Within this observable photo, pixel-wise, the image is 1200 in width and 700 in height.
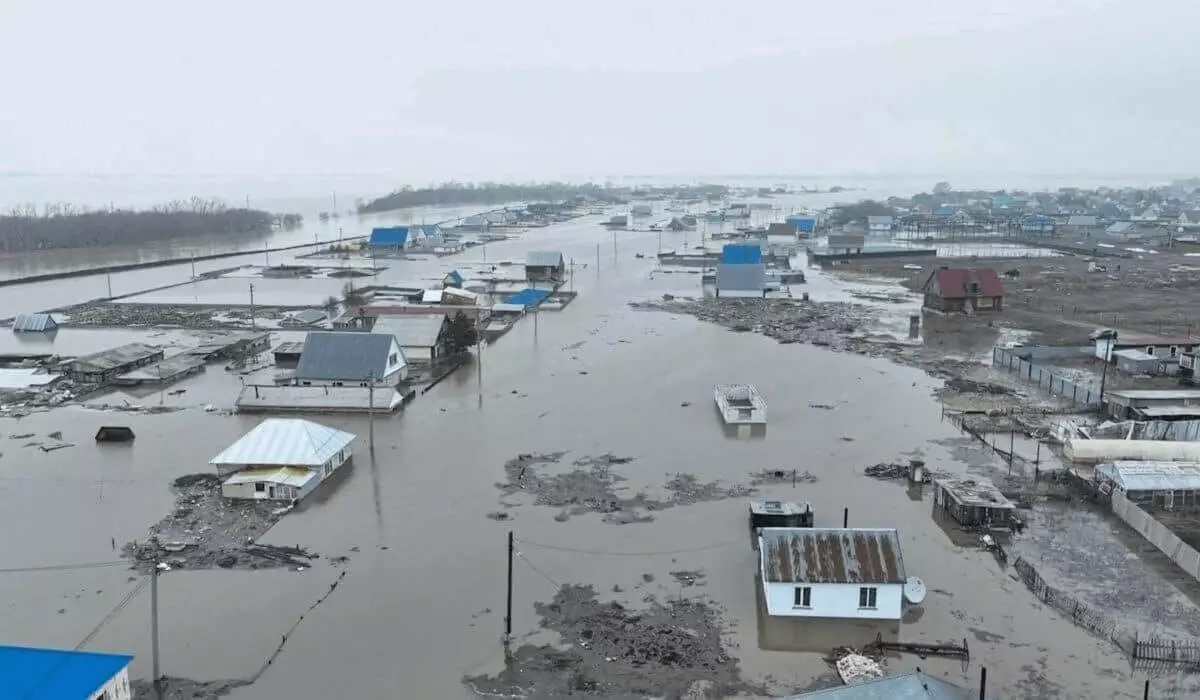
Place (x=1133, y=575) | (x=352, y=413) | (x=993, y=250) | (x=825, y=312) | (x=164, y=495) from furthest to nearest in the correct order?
1. (x=993, y=250)
2. (x=825, y=312)
3. (x=352, y=413)
4. (x=164, y=495)
5. (x=1133, y=575)

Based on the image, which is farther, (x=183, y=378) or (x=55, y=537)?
(x=183, y=378)

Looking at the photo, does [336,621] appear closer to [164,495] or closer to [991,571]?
[164,495]

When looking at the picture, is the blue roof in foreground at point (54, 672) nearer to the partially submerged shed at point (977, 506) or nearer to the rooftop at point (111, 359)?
the partially submerged shed at point (977, 506)

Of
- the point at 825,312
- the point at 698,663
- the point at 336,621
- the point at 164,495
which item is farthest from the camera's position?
the point at 825,312

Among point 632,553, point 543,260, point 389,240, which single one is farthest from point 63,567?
point 389,240

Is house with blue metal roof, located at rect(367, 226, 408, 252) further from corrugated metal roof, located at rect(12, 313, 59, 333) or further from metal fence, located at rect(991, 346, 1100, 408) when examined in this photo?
metal fence, located at rect(991, 346, 1100, 408)

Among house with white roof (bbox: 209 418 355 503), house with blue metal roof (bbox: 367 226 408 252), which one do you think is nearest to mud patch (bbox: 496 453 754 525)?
house with white roof (bbox: 209 418 355 503)

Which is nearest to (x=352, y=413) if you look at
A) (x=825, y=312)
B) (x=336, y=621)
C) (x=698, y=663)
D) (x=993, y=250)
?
(x=336, y=621)
